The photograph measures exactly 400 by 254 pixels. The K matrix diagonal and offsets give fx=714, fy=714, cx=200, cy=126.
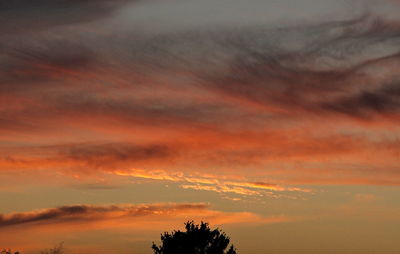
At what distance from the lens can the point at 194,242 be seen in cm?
8675

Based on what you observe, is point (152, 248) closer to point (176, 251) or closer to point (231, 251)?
point (176, 251)

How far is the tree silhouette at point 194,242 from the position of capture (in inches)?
3383

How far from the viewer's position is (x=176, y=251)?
8638 centimetres

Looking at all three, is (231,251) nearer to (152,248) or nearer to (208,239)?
(208,239)

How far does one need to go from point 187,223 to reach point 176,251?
12.2ft

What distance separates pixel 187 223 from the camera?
288ft

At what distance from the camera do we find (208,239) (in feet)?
284

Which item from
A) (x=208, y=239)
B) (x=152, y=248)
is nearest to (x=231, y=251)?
(x=208, y=239)

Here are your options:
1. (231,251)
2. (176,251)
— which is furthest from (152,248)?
(231,251)

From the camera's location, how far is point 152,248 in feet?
290

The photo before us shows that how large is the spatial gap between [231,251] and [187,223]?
21.3ft

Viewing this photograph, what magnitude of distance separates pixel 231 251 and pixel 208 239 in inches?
125

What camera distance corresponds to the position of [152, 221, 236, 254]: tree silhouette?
8594 cm

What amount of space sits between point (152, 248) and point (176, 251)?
11.8 ft
